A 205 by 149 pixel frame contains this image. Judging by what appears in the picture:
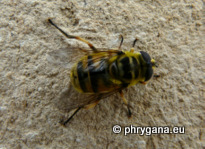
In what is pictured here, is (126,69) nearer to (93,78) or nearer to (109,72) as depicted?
(109,72)

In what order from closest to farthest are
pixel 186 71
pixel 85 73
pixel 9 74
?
pixel 85 73 < pixel 9 74 < pixel 186 71

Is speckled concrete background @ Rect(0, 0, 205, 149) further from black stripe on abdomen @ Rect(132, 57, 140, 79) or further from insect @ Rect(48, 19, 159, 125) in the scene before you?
black stripe on abdomen @ Rect(132, 57, 140, 79)

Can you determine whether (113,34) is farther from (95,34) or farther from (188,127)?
(188,127)

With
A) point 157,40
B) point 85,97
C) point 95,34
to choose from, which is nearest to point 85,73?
point 85,97

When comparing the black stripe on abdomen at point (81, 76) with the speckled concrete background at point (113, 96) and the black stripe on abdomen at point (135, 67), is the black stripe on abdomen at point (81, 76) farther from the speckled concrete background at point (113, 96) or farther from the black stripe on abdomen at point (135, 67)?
the black stripe on abdomen at point (135, 67)

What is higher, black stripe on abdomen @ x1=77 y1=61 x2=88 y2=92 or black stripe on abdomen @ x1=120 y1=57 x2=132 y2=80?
black stripe on abdomen @ x1=120 y1=57 x2=132 y2=80

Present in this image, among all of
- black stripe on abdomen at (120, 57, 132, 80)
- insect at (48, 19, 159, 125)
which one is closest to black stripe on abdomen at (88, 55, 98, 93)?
insect at (48, 19, 159, 125)

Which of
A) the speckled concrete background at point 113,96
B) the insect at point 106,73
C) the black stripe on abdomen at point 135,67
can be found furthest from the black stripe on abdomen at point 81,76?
the black stripe on abdomen at point 135,67

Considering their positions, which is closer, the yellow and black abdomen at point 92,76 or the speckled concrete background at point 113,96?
the yellow and black abdomen at point 92,76
